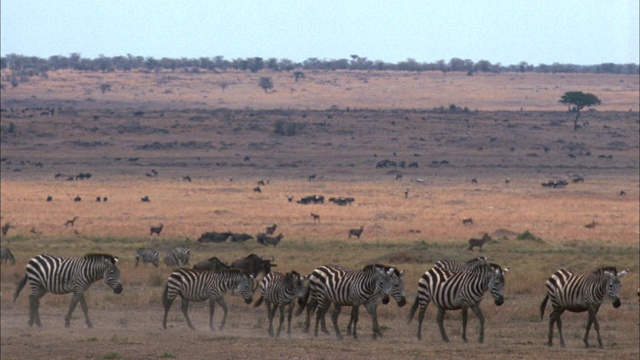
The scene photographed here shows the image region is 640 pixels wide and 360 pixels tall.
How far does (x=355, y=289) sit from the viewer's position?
54.8ft

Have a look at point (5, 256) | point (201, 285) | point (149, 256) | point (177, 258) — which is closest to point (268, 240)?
point (149, 256)

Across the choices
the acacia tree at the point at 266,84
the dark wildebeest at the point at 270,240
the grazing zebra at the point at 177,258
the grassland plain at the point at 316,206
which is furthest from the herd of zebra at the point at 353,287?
the acacia tree at the point at 266,84

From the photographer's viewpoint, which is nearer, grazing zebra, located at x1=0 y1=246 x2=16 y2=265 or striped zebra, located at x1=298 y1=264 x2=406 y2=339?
striped zebra, located at x1=298 y1=264 x2=406 y2=339

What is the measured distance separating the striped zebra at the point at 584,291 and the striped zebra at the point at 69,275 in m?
7.39

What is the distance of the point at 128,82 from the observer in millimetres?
150875

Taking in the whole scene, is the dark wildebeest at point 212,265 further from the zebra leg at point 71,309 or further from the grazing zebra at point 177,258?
the grazing zebra at point 177,258

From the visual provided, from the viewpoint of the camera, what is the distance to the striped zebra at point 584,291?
1608 centimetres

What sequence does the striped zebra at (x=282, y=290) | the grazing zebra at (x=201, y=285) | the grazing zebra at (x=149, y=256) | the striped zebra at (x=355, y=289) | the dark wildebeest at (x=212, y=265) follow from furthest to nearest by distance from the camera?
the grazing zebra at (x=149, y=256) → the dark wildebeest at (x=212, y=265) → the grazing zebra at (x=201, y=285) → the striped zebra at (x=282, y=290) → the striped zebra at (x=355, y=289)

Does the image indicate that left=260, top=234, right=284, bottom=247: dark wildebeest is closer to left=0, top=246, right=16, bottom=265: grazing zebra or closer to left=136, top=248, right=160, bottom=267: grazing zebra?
left=136, top=248, right=160, bottom=267: grazing zebra

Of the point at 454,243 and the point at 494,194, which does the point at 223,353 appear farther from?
the point at 494,194

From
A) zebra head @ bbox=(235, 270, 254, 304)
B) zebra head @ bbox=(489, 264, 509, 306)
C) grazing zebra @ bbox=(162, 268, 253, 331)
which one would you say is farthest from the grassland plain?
zebra head @ bbox=(489, 264, 509, 306)

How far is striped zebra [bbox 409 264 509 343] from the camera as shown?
16.2 m

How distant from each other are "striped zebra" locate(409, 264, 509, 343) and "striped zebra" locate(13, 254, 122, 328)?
5.46 m

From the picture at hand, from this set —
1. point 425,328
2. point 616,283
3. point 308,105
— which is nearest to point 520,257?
point 425,328
